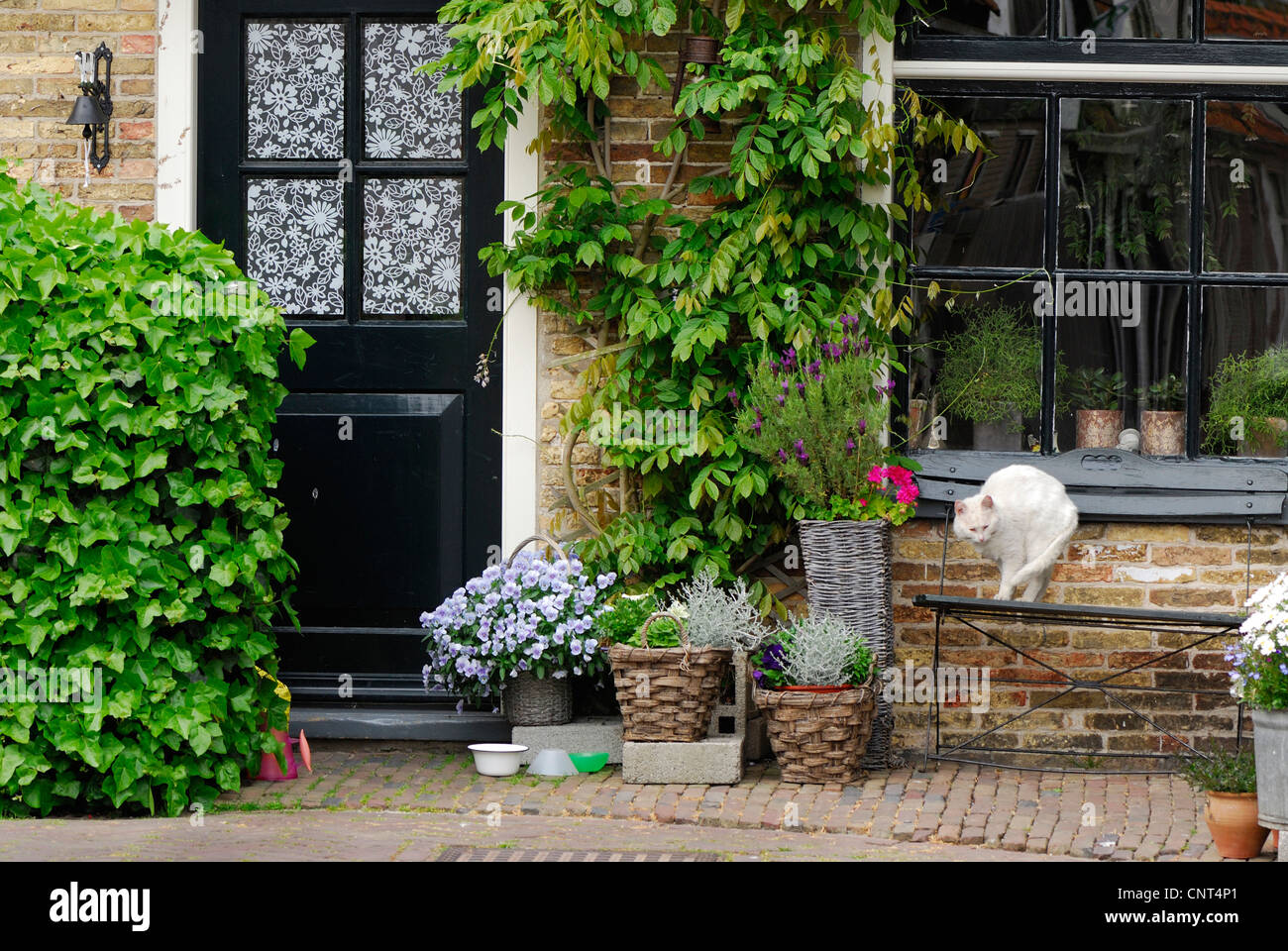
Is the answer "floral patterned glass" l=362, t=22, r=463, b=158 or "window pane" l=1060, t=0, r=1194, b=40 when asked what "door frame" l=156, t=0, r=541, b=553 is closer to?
"floral patterned glass" l=362, t=22, r=463, b=158

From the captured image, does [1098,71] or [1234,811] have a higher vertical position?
[1098,71]

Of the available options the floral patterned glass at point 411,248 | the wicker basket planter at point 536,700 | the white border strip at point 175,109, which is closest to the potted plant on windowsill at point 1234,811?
the wicker basket planter at point 536,700

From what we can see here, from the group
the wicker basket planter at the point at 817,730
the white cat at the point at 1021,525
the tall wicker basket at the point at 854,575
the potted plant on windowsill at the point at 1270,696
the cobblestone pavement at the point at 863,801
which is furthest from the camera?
the white cat at the point at 1021,525

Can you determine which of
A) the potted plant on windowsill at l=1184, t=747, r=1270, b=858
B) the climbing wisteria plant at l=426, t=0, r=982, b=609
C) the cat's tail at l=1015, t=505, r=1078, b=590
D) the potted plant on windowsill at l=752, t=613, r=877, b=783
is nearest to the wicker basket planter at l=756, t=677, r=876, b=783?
the potted plant on windowsill at l=752, t=613, r=877, b=783

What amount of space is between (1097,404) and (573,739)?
250 cm

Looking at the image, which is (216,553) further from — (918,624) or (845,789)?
(918,624)

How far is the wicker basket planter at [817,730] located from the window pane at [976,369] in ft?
4.39

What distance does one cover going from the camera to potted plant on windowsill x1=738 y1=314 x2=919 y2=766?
5.62m

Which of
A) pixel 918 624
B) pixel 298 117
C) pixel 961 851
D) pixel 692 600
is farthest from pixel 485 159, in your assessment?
pixel 961 851

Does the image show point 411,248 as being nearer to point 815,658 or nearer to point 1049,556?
point 815,658

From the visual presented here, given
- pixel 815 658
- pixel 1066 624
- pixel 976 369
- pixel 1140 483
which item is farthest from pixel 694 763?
pixel 1140 483

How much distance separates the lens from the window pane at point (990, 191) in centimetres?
632

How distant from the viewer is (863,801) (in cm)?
532

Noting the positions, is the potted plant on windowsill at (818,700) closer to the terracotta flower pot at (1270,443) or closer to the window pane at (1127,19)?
the terracotta flower pot at (1270,443)
